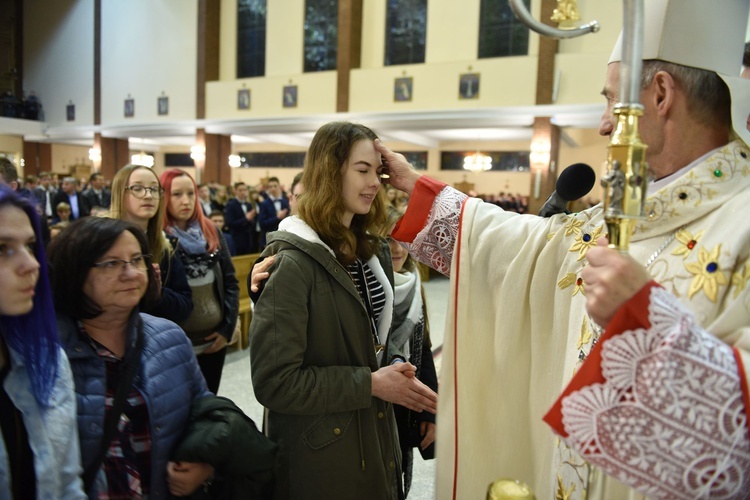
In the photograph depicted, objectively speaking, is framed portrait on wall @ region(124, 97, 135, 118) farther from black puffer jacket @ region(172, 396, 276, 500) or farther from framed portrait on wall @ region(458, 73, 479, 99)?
black puffer jacket @ region(172, 396, 276, 500)

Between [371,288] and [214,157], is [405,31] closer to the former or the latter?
[214,157]

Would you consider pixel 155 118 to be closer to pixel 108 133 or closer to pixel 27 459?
pixel 108 133

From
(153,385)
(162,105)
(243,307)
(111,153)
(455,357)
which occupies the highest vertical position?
(162,105)

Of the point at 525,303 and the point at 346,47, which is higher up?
the point at 346,47

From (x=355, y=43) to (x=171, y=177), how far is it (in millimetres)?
10819

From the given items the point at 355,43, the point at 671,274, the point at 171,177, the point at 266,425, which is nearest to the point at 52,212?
the point at 355,43

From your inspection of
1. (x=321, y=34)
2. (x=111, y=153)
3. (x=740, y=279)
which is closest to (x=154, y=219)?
(x=740, y=279)

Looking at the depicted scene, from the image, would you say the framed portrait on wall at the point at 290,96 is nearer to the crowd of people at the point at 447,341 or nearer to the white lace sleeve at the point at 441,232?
the crowd of people at the point at 447,341

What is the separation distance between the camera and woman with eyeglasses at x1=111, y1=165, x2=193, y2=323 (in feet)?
8.25

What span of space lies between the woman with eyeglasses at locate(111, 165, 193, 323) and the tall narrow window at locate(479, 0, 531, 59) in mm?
10186

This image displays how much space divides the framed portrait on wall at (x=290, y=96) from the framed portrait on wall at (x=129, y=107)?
5432mm

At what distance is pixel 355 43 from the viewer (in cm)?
1274

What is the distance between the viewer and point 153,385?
55.7 inches

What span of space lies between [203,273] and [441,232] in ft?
5.59
